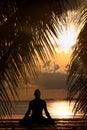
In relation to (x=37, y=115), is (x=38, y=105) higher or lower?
higher

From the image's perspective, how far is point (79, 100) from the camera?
5.41 metres

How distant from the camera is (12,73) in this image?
5.10m

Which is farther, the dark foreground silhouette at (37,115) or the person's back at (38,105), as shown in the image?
the person's back at (38,105)

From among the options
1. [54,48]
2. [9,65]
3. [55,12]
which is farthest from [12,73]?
[55,12]

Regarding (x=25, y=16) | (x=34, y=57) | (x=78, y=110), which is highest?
(x=25, y=16)

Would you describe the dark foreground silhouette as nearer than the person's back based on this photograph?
Yes

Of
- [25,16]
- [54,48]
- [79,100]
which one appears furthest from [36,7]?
[79,100]

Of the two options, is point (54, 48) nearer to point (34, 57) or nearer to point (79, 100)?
point (34, 57)

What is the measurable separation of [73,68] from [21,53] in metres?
0.72

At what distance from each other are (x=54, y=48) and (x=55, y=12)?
459 mm

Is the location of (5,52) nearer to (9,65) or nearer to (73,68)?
(9,65)

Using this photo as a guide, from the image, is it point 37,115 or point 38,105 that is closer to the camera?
point 37,115

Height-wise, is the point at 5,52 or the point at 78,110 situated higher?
A: the point at 5,52

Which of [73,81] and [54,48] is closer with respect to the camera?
[54,48]
